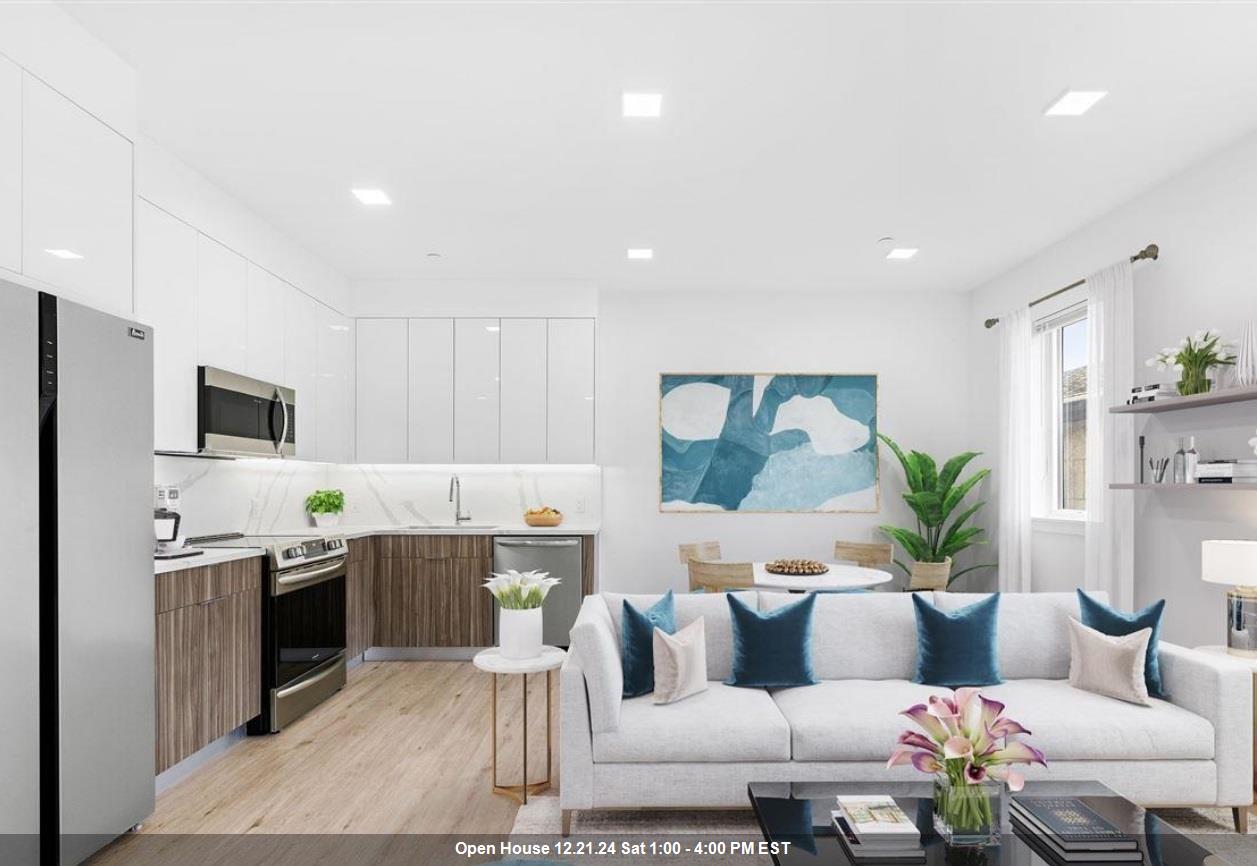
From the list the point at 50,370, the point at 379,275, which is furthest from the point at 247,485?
the point at 50,370

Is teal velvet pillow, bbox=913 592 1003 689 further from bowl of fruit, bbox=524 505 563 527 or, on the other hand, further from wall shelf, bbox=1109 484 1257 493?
bowl of fruit, bbox=524 505 563 527

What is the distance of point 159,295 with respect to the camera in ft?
12.7

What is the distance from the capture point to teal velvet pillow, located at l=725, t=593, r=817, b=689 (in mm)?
3467

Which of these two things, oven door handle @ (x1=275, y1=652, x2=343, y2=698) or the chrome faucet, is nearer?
oven door handle @ (x1=275, y1=652, x2=343, y2=698)

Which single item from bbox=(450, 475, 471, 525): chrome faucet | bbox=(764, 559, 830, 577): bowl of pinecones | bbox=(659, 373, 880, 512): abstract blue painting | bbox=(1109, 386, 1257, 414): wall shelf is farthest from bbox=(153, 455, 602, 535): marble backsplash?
bbox=(1109, 386, 1257, 414): wall shelf

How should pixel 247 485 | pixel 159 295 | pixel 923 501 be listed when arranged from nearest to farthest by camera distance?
pixel 159 295, pixel 247 485, pixel 923 501

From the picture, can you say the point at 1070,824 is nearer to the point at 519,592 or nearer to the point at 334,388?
the point at 519,592

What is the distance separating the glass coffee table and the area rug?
428 millimetres

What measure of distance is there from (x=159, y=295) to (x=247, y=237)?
3.28 feet

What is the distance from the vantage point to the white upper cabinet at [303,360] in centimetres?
533

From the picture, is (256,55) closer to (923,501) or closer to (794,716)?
(794,716)

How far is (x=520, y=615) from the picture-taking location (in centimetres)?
322

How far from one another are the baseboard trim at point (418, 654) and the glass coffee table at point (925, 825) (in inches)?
150

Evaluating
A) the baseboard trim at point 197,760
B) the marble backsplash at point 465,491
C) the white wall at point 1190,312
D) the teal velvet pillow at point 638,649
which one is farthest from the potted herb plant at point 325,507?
the white wall at point 1190,312
